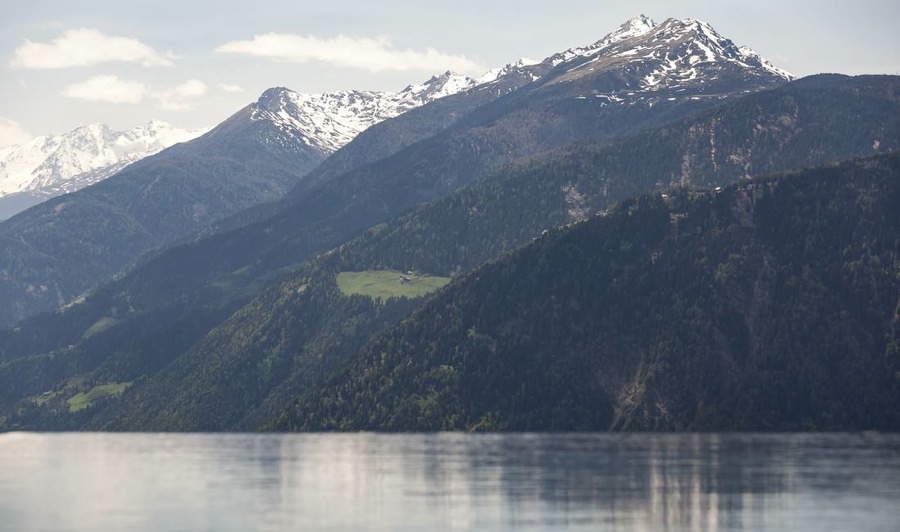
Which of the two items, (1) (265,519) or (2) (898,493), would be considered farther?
(2) (898,493)

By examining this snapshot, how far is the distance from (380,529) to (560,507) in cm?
3050

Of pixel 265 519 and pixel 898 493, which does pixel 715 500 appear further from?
pixel 265 519

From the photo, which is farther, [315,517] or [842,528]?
[315,517]

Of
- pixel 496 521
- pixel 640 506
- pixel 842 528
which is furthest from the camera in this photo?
pixel 640 506

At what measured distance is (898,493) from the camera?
19875 centimetres

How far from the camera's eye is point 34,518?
632 ft

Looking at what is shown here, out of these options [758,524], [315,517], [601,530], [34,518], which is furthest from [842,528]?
[34,518]

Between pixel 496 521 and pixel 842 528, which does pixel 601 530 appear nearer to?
pixel 496 521

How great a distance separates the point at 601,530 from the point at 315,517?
39.1 metres

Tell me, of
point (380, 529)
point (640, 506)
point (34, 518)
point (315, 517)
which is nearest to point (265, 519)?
point (315, 517)

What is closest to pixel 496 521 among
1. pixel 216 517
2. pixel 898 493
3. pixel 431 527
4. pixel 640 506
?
pixel 431 527

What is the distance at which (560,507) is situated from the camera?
19488cm

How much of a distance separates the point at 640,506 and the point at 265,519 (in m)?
49.5

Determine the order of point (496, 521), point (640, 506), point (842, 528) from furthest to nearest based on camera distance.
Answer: point (640, 506) < point (496, 521) < point (842, 528)
